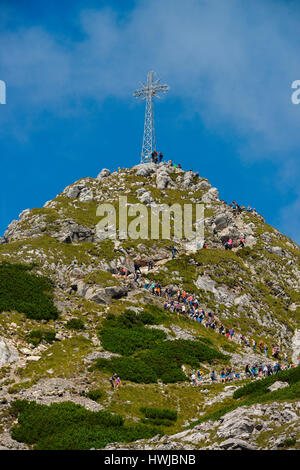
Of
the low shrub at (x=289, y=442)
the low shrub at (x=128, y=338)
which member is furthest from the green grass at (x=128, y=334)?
the low shrub at (x=289, y=442)

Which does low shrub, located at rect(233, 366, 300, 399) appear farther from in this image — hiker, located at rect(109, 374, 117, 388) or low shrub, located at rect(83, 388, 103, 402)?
low shrub, located at rect(83, 388, 103, 402)

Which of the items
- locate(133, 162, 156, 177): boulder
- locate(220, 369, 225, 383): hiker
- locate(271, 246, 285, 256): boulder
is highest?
locate(133, 162, 156, 177): boulder

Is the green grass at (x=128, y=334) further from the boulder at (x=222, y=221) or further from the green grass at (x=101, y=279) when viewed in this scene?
the boulder at (x=222, y=221)

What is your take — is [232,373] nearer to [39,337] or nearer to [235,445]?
[39,337]

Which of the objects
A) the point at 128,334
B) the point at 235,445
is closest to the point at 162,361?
the point at 128,334

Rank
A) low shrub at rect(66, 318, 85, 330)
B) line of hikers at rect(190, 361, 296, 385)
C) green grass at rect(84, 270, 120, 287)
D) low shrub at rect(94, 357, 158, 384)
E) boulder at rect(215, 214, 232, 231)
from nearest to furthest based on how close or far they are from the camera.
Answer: low shrub at rect(94, 357, 158, 384) → line of hikers at rect(190, 361, 296, 385) → low shrub at rect(66, 318, 85, 330) → green grass at rect(84, 270, 120, 287) → boulder at rect(215, 214, 232, 231)

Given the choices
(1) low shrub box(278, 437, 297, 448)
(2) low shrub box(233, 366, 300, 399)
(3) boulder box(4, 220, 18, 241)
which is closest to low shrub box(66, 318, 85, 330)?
(2) low shrub box(233, 366, 300, 399)
